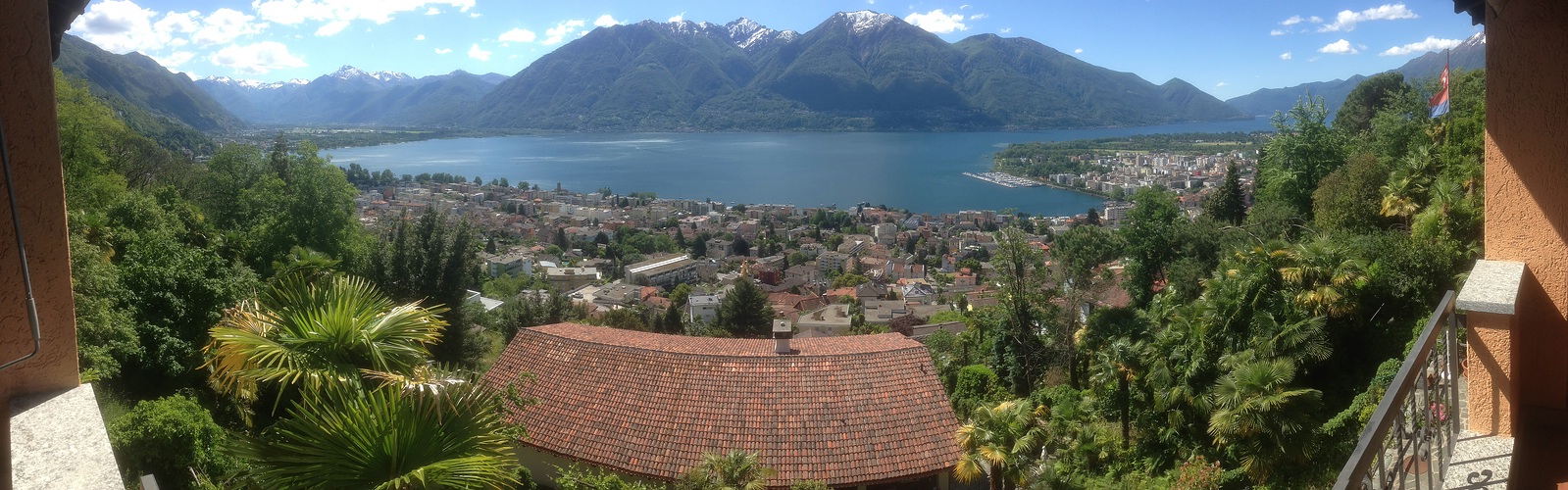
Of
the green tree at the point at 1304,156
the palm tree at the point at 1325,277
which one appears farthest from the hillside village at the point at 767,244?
the palm tree at the point at 1325,277

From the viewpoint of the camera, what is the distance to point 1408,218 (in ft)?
41.5

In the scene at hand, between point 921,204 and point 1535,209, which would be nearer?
point 1535,209

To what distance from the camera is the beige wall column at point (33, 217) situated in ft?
7.66

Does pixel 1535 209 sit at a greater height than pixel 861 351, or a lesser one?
greater

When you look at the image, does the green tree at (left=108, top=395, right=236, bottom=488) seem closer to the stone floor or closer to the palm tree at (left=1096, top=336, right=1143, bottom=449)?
the stone floor

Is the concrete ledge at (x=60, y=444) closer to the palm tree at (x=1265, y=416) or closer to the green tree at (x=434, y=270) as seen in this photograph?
the palm tree at (x=1265, y=416)

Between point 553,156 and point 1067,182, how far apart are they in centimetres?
8190

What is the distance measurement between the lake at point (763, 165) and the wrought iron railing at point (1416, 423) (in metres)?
71.3

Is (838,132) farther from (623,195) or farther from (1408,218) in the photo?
(1408,218)

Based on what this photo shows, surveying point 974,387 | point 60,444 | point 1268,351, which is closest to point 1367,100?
point 974,387

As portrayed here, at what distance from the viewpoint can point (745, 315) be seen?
25.8 meters

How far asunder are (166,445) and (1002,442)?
766cm

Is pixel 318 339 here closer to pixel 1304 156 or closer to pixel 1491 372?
pixel 1491 372

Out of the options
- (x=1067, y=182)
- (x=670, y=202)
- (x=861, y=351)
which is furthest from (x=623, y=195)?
(x=861, y=351)
